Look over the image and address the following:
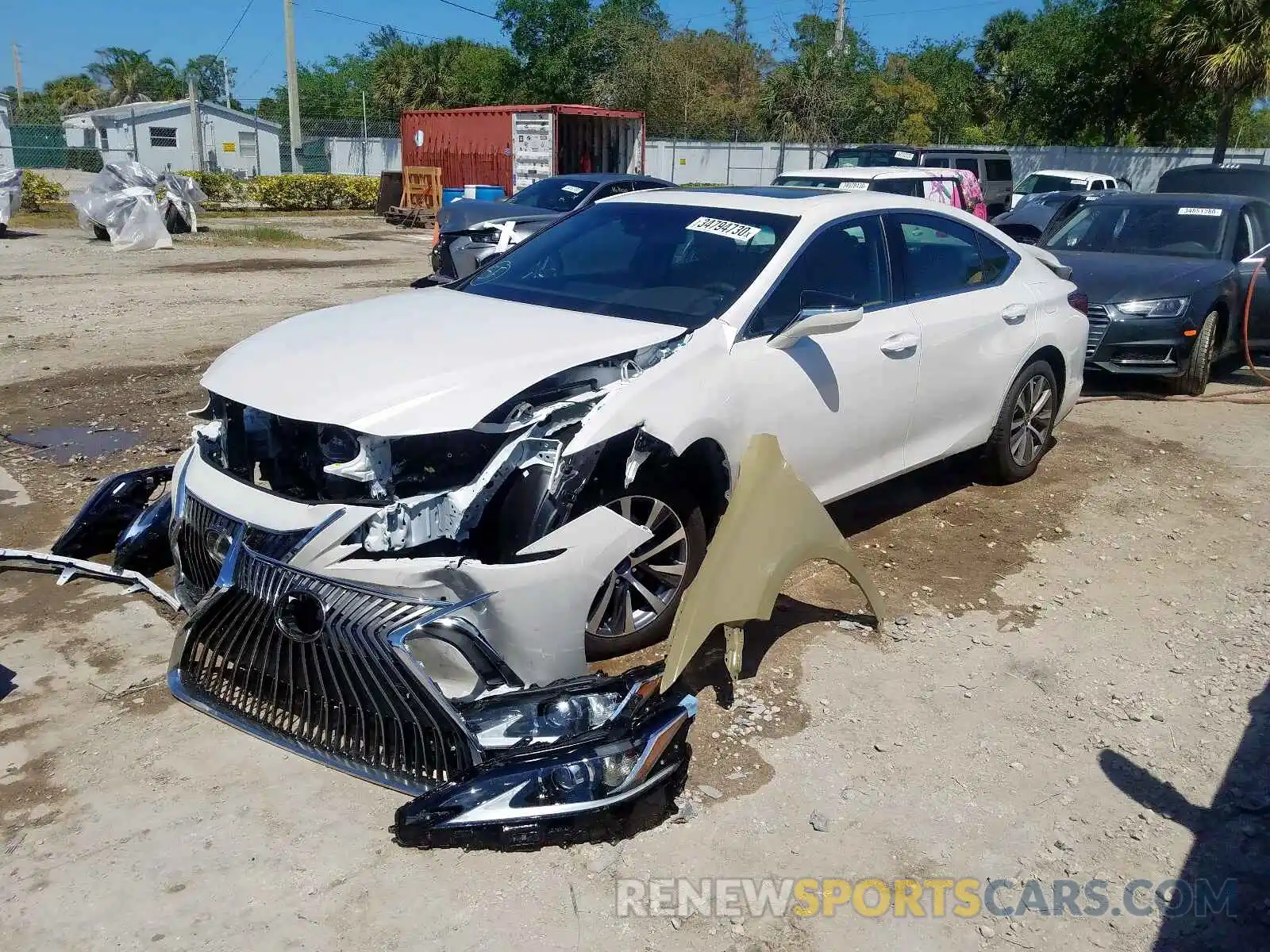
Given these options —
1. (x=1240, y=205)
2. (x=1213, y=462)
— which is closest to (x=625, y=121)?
(x=1240, y=205)

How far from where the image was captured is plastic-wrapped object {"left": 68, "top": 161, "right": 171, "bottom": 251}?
18578mm

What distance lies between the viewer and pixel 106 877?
2.81m

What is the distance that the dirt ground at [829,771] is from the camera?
2.74 meters

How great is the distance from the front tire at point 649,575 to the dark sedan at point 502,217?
215 inches

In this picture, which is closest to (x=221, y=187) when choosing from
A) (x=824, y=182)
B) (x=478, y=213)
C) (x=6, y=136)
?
(x=6, y=136)

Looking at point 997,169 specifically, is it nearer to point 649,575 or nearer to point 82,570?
point 649,575

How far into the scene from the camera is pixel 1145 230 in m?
9.33

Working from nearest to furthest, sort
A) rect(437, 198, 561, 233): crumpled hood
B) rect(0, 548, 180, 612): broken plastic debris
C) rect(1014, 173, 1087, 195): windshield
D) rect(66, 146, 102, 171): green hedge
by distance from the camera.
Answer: rect(0, 548, 180, 612): broken plastic debris → rect(437, 198, 561, 233): crumpled hood → rect(1014, 173, 1087, 195): windshield → rect(66, 146, 102, 171): green hedge

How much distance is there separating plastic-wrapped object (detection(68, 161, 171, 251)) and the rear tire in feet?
54.5

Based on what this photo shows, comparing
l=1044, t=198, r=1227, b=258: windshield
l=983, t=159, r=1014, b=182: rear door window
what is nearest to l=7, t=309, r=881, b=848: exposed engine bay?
l=1044, t=198, r=1227, b=258: windshield

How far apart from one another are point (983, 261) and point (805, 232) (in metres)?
1.60

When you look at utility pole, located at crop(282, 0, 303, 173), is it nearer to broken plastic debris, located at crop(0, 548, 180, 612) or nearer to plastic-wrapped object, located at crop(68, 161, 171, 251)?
plastic-wrapped object, located at crop(68, 161, 171, 251)

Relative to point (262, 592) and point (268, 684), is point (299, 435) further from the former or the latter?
point (268, 684)

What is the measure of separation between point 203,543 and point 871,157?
16.0 metres
